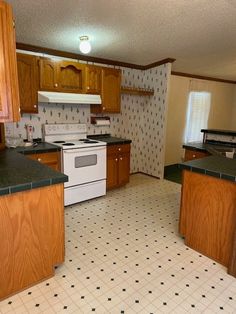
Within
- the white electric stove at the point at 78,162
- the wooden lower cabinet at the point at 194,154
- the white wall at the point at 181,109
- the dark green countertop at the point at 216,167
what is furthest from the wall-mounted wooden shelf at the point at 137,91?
the dark green countertop at the point at 216,167

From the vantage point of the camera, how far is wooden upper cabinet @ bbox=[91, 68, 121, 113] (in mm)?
3744

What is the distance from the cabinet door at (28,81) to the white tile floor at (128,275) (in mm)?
1593

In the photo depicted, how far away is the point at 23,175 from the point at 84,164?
162cm

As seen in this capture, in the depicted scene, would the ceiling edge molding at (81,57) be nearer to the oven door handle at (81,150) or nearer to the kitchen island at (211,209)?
the oven door handle at (81,150)

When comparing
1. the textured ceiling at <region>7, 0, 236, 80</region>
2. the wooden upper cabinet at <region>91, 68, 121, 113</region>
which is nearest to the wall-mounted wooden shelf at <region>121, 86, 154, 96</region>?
the wooden upper cabinet at <region>91, 68, 121, 113</region>

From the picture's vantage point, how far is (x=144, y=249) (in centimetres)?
238

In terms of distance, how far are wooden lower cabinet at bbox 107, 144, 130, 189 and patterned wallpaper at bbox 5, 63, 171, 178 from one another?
0.63m

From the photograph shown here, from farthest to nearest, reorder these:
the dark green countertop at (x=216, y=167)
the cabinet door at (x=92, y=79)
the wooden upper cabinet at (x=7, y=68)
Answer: the cabinet door at (x=92, y=79)
the dark green countertop at (x=216, y=167)
the wooden upper cabinet at (x=7, y=68)

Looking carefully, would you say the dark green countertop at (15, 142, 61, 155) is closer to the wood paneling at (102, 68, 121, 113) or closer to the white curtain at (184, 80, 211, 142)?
the wood paneling at (102, 68, 121, 113)

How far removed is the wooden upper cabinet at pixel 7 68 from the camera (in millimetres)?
1550

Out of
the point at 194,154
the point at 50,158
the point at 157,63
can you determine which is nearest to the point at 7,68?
the point at 50,158

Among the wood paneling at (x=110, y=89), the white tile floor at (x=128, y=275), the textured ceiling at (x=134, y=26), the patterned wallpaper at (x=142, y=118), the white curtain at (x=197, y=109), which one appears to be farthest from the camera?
the white curtain at (x=197, y=109)

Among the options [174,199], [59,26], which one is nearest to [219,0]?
[59,26]

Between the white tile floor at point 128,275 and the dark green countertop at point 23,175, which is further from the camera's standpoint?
the white tile floor at point 128,275
